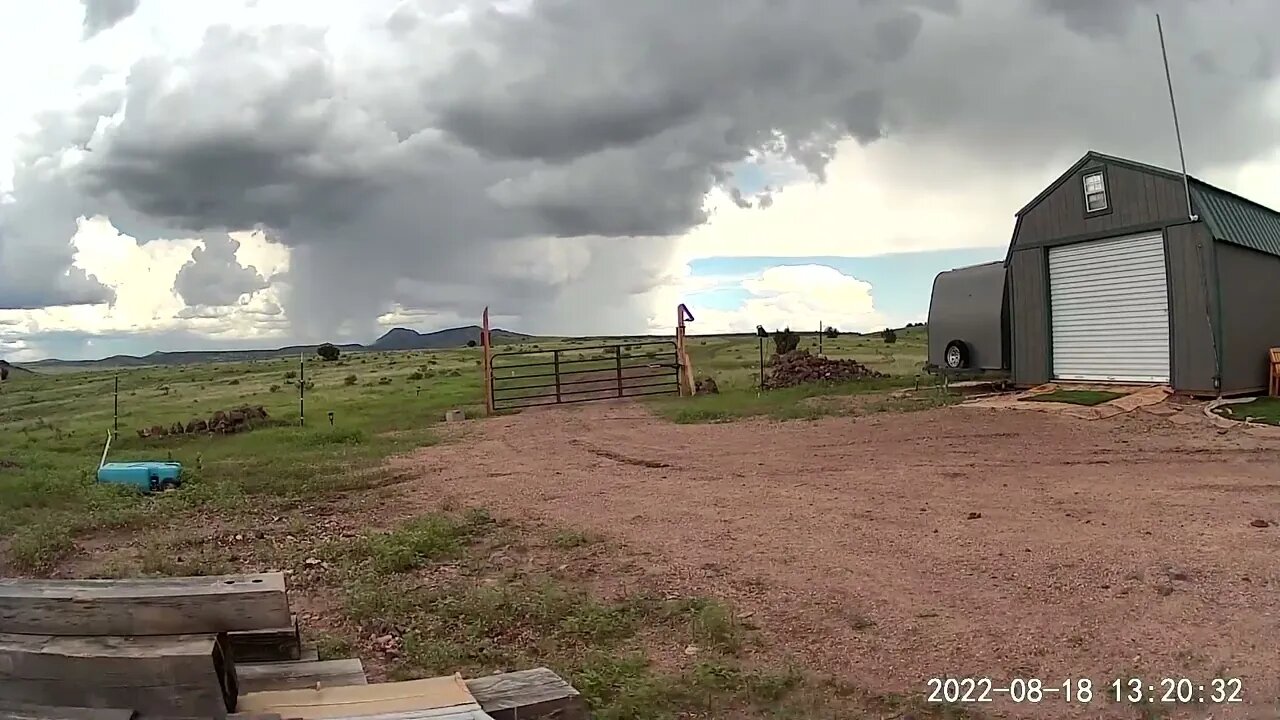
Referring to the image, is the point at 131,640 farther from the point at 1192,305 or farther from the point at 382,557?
the point at 1192,305

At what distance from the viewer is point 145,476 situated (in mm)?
10562

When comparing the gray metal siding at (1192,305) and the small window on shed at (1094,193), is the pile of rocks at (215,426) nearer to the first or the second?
the small window on shed at (1094,193)

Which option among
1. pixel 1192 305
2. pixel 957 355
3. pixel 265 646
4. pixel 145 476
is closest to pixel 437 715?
pixel 265 646

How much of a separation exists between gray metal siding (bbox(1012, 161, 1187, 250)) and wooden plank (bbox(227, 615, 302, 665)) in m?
15.5

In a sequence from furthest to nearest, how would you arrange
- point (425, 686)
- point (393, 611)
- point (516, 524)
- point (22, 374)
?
point (22, 374) → point (516, 524) → point (393, 611) → point (425, 686)

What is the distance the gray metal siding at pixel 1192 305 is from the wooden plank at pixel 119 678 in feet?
51.9

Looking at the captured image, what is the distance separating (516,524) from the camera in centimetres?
802

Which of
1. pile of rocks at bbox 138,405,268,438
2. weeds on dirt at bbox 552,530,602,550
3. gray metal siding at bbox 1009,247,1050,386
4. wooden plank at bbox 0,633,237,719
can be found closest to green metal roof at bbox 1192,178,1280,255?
gray metal siding at bbox 1009,247,1050,386

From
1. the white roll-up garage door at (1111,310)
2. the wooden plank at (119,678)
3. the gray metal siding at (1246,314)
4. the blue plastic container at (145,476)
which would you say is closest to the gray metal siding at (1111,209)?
the white roll-up garage door at (1111,310)

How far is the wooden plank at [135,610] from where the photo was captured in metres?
2.89

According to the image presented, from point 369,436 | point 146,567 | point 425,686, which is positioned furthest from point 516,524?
point 369,436

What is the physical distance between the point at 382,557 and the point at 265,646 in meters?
3.06

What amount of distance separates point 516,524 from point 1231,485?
6.30m

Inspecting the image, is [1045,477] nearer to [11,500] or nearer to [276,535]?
[276,535]
